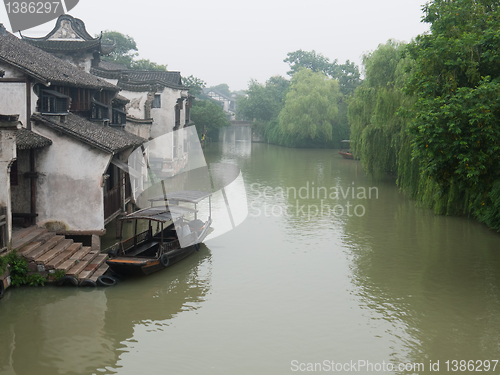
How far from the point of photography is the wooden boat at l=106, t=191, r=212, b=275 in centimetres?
1212

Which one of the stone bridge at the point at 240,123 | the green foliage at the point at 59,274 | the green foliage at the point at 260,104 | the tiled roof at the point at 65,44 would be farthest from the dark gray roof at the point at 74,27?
the stone bridge at the point at 240,123

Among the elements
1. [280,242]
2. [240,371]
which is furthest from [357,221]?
[240,371]

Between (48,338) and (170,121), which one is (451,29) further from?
(170,121)

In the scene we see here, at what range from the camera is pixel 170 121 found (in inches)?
1251

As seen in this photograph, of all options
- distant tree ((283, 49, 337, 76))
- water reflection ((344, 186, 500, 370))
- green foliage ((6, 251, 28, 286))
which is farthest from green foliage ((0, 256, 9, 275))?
distant tree ((283, 49, 337, 76))

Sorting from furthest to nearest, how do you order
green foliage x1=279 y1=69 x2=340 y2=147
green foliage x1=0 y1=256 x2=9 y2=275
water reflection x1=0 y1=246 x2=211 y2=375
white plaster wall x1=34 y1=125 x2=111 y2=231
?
green foliage x1=279 y1=69 x2=340 y2=147 → white plaster wall x1=34 y1=125 x2=111 y2=231 → green foliage x1=0 y1=256 x2=9 y2=275 → water reflection x1=0 y1=246 x2=211 y2=375

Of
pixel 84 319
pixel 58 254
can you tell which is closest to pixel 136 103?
pixel 58 254

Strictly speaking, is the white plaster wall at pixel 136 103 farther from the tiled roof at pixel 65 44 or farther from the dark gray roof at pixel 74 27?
the tiled roof at pixel 65 44

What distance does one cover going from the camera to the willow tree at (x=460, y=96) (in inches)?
460

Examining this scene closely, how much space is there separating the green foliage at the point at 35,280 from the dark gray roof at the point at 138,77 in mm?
15708

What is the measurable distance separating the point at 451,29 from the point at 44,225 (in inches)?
467

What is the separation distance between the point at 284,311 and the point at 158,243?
443cm

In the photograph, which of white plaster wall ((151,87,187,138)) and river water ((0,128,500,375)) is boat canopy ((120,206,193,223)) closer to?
river water ((0,128,500,375))

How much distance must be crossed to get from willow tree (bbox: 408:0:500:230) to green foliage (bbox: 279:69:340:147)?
38.1 m
